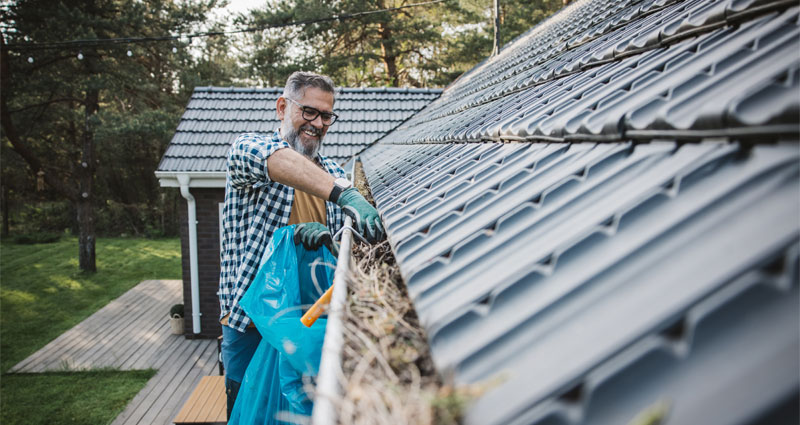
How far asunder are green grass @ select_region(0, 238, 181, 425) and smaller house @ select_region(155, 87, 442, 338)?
165cm

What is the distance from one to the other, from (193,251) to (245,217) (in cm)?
635

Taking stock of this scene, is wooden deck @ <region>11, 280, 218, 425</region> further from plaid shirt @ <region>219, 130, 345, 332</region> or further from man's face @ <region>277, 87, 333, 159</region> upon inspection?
man's face @ <region>277, 87, 333, 159</region>

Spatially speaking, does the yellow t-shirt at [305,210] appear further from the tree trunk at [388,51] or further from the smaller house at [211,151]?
the tree trunk at [388,51]

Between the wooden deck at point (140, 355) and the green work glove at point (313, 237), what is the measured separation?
A: 503cm

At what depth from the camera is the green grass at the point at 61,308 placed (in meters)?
6.43

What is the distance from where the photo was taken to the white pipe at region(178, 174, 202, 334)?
8.11 metres

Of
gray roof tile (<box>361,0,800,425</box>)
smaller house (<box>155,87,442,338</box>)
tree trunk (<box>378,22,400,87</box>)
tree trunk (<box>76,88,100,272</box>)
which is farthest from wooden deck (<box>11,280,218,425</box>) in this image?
tree trunk (<box>378,22,400,87</box>)

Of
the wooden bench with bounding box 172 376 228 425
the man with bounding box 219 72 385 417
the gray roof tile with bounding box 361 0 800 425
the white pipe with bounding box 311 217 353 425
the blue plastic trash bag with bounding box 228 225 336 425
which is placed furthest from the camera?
the wooden bench with bounding box 172 376 228 425

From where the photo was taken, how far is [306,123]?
10.00 feet

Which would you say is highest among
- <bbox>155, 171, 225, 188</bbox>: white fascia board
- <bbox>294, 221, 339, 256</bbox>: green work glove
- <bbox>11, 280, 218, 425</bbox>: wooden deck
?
<bbox>294, 221, 339, 256</bbox>: green work glove

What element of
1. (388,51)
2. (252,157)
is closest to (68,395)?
(252,157)

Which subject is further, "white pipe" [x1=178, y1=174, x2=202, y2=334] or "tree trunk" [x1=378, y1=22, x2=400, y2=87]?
"tree trunk" [x1=378, y1=22, x2=400, y2=87]

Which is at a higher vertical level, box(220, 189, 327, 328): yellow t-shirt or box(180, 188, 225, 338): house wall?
box(220, 189, 327, 328): yellow t-shirt

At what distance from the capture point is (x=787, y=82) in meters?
0.94
